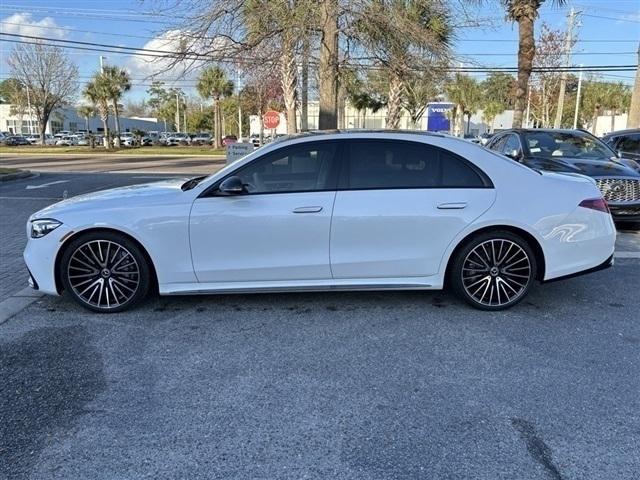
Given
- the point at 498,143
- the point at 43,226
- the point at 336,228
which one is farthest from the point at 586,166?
the point at 43,226

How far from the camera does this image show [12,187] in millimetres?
15117

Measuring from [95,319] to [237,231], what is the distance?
144 cm

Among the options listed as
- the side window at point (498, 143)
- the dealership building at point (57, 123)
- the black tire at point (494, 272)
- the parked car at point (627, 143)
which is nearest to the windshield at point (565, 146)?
the side window at point (498, 143)

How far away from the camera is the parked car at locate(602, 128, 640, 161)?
11.0 meters

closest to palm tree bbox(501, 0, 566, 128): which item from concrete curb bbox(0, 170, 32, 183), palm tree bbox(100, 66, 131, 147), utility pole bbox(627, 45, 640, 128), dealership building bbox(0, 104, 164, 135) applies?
utility pole bbox(627, 45, 640, 128)

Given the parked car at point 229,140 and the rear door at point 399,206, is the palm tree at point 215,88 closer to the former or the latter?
the parked car at point 229,140

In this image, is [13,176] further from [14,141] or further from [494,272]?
[14,141]

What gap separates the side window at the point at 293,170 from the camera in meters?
4.44

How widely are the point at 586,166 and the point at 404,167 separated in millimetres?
5195

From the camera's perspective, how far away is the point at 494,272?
4598 millimetres

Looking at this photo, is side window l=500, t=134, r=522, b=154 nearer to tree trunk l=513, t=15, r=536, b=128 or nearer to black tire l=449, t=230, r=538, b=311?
black tire l=449, t=230, r=538, b=311

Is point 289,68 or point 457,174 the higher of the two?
point 289,68

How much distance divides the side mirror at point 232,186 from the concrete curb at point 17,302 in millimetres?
2176

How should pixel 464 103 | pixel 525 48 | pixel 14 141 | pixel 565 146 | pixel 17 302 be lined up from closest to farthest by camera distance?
pixel 17 302
pixel 565 146
pixel 525 48
pixel 464 103
pixel 14 141
